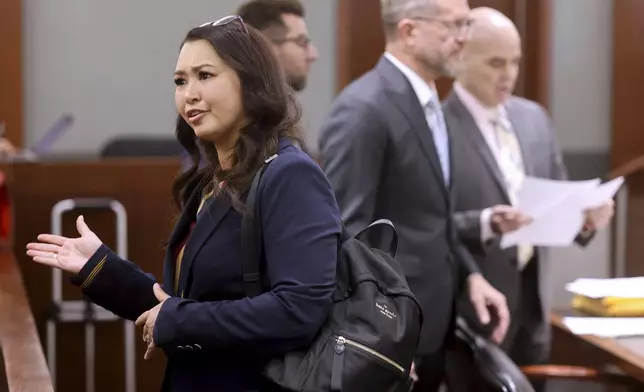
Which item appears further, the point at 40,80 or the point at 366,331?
the point at 40,80

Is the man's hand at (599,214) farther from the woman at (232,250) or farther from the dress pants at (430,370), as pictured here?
the woman at (232,250)

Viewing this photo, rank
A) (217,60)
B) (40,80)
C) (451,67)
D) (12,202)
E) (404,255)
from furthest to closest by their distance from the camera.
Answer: (40,80)
(12,202)
(451,67)
(404,255)
(217,60)

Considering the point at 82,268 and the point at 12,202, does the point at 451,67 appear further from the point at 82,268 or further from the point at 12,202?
the point at 12,202

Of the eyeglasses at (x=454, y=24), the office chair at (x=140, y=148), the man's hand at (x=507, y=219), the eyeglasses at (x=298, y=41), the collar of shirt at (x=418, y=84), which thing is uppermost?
the eyeglasses at (x=454, y=24)

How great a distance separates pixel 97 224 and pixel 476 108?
70.5 inches

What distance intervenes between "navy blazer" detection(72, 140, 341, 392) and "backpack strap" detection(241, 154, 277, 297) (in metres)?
0.01

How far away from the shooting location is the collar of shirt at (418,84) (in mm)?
2811

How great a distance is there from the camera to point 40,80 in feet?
20.3

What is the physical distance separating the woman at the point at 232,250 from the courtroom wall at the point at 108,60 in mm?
4395

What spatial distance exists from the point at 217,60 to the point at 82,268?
0.43 metres

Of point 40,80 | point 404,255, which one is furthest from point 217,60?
point 40,80

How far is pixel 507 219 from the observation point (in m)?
3.02

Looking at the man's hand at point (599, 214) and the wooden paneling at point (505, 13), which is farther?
the wooden paneling at point (505, 13)

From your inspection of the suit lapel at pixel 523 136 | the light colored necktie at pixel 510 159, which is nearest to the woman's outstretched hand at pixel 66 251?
the light colored necktie at pixel 510 159
